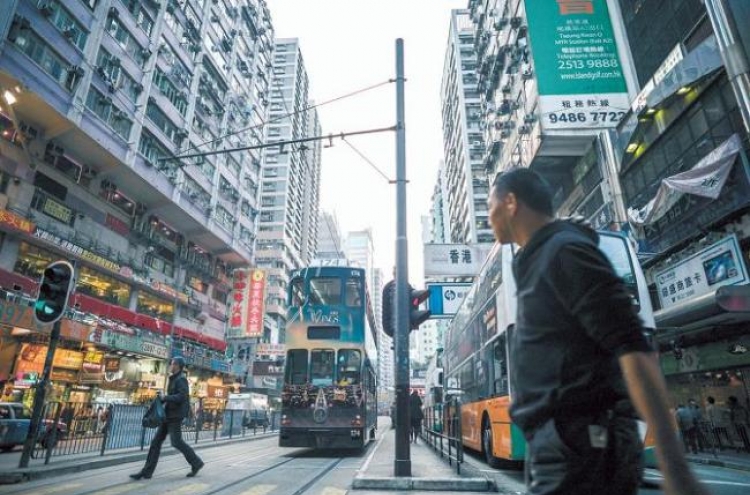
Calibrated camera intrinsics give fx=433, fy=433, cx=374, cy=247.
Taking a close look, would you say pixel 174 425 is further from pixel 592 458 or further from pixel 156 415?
pixel 592 458

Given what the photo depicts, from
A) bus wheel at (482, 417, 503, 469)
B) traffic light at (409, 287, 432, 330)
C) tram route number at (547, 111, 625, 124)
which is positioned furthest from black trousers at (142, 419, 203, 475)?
tram route number at (547, 111, 625, 124)

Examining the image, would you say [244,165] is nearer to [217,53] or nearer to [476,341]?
[217,53]

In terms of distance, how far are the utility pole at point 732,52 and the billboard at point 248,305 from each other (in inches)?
1290

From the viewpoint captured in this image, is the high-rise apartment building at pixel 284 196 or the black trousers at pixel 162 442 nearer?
the black trousers at pixel 162 442

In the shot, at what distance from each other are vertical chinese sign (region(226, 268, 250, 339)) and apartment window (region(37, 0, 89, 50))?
805 inches

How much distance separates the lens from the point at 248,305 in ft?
120

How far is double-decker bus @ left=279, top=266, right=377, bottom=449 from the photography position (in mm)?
11203

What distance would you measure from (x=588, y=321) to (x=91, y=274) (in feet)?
89.8

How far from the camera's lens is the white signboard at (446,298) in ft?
51.9

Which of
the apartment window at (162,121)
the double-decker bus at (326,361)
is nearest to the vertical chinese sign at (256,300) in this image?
the apartment window at (162,121)

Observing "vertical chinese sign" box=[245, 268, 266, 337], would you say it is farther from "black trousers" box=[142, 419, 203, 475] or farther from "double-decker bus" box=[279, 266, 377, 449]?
"black trousers" box=[142, 419, 203, 475]

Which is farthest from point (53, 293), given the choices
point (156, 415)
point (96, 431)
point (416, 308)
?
A: point (96, 431)

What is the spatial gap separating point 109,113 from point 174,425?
71.9ft

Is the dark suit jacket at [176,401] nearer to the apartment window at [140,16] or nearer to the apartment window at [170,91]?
the apartment window at [170,91]
